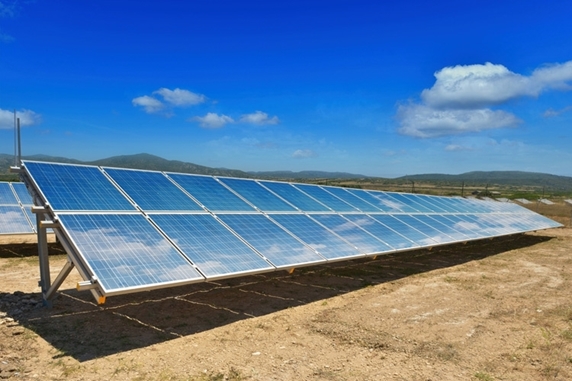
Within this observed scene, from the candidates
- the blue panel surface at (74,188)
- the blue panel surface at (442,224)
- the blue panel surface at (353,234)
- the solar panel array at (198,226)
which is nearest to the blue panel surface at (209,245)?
the solar panel array at (198,226)

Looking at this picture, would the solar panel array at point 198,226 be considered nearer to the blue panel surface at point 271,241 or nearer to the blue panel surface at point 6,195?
the blue panel surface at point 271,241

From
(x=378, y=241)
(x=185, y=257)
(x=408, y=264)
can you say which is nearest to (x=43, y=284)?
(x=185, y=257)

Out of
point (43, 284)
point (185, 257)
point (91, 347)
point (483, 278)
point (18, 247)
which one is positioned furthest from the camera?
point (18, 247)

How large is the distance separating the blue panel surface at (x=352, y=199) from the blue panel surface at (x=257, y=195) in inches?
190

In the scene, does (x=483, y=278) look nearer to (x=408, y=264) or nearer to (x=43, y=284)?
(x=408, y=264)

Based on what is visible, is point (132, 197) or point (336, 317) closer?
point (336, 317)

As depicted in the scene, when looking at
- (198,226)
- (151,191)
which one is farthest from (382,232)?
(151,191)

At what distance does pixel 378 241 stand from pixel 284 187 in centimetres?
600

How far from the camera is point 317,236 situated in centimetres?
1333

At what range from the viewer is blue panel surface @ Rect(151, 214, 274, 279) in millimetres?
9477

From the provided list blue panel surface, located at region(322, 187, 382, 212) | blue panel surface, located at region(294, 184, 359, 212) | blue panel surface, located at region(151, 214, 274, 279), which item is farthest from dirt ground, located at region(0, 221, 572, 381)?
blue panel surface, located at region(322, 187, 382, 212)

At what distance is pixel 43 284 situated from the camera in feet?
34.3

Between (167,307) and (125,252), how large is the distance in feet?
9.92

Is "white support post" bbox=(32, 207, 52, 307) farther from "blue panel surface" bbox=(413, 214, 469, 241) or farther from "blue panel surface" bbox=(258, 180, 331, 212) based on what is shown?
"blue panel surface" bbox=(413, 214, 469, 241)
